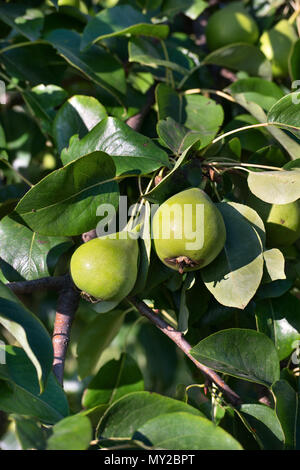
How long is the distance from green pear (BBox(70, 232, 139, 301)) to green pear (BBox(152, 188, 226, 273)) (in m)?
0.05

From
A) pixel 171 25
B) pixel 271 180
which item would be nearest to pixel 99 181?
pixel 271 180

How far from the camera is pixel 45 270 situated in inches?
39.8

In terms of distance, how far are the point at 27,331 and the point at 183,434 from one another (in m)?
0.24

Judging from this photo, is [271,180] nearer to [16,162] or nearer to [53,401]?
[53,401]

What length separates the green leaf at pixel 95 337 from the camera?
1230 millimetres

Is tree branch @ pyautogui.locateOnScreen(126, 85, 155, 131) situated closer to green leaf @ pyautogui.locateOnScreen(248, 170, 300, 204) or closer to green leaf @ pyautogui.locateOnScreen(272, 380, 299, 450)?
green leaf @ pyautogui.locateOnScreen(248, 170, 300, 204)

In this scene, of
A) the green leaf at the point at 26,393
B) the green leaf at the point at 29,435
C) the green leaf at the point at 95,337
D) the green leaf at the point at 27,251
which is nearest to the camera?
the green leaf at the point at 29,435

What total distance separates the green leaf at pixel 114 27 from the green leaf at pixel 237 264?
468 millimetres

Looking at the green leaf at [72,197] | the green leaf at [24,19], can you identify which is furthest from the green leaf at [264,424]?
the green leaf at [24,19]

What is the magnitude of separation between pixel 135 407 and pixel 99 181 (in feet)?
1.20

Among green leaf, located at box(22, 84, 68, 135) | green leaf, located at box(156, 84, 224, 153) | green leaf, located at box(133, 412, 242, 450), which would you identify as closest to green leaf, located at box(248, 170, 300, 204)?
green leaf, located at box(156, 84, 224, 153)

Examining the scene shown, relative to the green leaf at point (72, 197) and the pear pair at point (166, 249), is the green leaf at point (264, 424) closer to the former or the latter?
the pear pair at point (166, 249)

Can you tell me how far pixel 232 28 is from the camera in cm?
141

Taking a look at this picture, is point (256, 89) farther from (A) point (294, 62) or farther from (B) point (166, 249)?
(B) point (166, 249)
